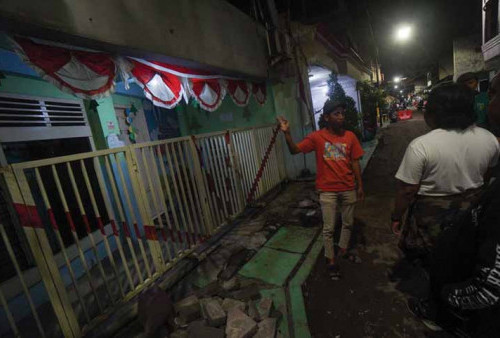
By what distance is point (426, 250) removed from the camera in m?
2.06

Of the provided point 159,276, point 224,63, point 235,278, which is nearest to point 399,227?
point 235,278

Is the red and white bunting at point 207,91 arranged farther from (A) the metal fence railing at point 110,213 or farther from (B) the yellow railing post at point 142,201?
(B) the yellow railing post at point 142,201

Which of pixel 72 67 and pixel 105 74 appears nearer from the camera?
pixel 72 67

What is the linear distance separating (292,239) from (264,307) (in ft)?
5.77

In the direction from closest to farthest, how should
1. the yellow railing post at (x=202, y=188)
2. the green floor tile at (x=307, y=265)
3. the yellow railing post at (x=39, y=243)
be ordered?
the yellow railing post at (x=39, y=243)
the green floor tile at (x=307, y=265)
the yellow railing post at (x=202, y=188)

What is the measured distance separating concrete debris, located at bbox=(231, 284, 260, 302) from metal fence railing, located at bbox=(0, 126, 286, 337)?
124 cm

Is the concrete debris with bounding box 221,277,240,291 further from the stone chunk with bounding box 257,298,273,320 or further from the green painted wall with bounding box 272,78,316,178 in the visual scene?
the green painted wall with bounding box 272,78,316,178

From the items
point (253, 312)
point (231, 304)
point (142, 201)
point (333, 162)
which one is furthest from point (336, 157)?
point (142, 201)

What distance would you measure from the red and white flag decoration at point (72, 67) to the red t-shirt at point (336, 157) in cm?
286

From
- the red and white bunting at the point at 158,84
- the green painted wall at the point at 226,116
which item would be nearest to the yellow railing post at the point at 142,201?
the red and white bunting at the point at 158,84

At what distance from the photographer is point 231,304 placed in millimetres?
2695

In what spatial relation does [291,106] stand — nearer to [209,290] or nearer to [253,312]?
[209,290]

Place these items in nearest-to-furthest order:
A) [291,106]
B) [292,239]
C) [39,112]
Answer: [39,112]
[292,239]
[291,106]

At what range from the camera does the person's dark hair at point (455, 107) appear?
1.83 meters
